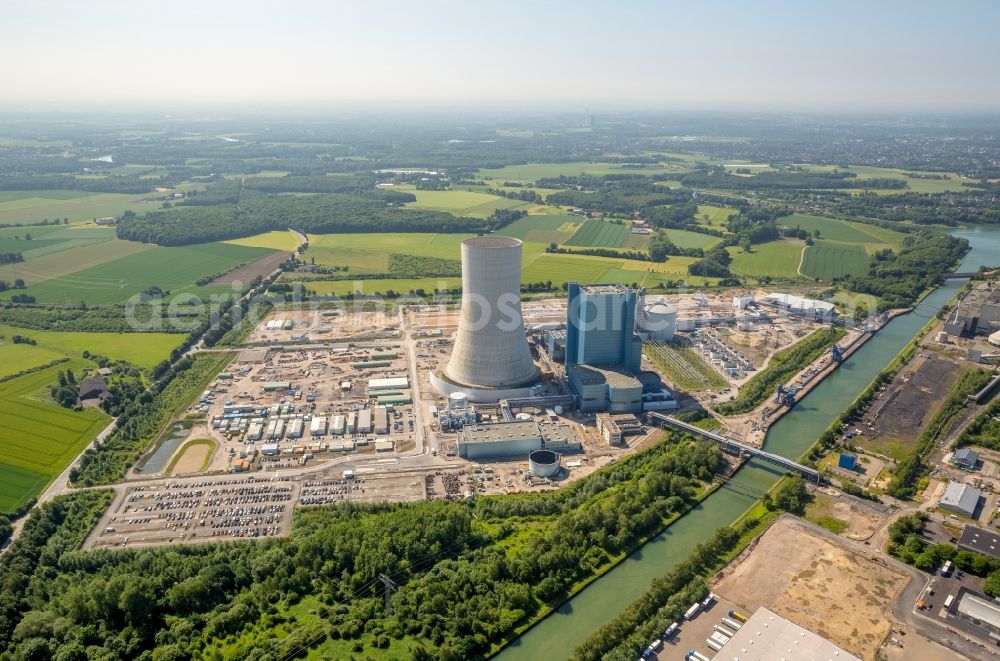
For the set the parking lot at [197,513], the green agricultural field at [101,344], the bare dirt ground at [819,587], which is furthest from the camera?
the green agricultural field at [101,344]

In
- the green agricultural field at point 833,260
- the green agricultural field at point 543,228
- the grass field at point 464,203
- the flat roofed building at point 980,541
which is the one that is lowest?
the flat roofed building at point 980,541

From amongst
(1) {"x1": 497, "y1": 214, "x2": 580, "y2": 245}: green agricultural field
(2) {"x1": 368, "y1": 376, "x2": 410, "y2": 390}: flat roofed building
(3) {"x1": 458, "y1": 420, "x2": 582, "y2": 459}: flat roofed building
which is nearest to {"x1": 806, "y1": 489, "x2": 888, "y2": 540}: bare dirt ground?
(3) {"x1": 458, "y1": 420, "x2": 582, "y2": 459}: flat roofed building

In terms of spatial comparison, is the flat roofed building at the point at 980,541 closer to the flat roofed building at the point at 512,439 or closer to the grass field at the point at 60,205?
the flat roofed building at the point at 512,439

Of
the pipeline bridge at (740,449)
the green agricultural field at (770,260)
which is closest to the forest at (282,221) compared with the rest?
the green agricultural field at (770,260)

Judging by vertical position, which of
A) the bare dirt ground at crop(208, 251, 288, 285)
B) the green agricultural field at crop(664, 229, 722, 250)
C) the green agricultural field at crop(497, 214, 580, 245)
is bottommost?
the bare dirt ground at crop(208, 251, 288, 285)

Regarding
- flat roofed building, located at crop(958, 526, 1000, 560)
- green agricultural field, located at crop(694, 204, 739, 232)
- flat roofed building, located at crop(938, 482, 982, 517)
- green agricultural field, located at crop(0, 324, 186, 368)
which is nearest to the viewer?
flat roofed building, located at crop(958, 526, 1000, 560)

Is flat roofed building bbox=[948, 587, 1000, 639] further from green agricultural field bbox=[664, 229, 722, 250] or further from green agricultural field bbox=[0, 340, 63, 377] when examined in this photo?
green agricultural field bbox=[664, 229, 722, 250]
